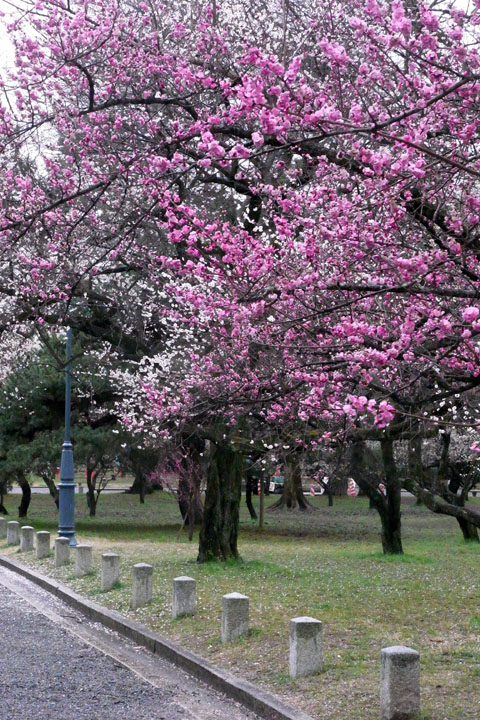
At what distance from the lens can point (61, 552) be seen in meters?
18.1

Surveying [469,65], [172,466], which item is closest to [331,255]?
[469,65]

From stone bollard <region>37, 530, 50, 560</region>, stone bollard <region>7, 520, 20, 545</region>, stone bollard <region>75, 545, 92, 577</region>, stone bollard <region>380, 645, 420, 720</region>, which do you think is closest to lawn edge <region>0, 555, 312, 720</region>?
stone bollard <region>380, 645, 420, 720</region>

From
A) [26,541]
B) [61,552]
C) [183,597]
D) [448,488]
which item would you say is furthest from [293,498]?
[183,597]

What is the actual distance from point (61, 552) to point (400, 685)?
12.4 meters

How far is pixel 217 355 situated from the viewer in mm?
14680

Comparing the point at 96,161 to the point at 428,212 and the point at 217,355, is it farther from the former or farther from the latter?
the point at 428,212

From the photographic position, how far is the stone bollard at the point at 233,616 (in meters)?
9.59

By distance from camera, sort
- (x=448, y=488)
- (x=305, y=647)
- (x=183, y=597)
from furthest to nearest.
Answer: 1. (x=448, y=488)
2. (x=183, y=597)
3. (x=305, y=647)

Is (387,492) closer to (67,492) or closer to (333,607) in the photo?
(67,492)

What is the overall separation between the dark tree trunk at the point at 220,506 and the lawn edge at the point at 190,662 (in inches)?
175

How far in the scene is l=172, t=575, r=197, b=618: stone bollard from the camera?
11.2m

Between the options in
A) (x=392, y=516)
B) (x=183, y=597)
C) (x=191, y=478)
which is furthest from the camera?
(x=191, y=478)

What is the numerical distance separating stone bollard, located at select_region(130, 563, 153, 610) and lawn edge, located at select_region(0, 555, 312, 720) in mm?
345

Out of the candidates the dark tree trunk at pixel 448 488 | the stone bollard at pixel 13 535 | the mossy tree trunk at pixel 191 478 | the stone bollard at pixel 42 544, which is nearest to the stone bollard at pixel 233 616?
the dark tree trunk at pixel 448 488
